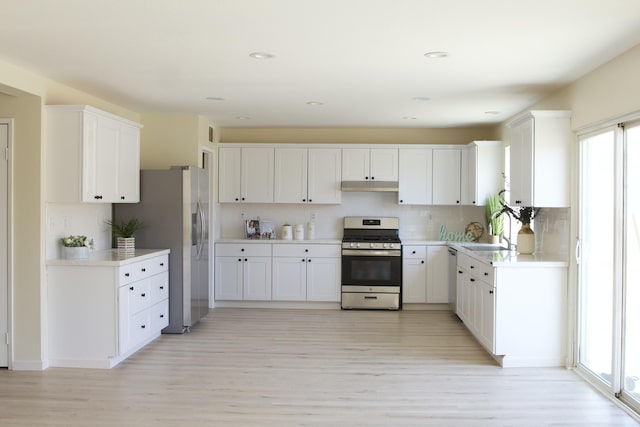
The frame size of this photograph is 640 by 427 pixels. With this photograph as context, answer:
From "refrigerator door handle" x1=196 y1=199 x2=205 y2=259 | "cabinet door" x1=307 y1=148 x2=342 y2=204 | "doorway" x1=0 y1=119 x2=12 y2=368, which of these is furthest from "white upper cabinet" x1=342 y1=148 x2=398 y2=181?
"doorway" x1=0 y1=119 x2=12 y2=368

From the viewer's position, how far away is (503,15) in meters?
3.02

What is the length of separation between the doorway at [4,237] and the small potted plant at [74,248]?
43 centimetres

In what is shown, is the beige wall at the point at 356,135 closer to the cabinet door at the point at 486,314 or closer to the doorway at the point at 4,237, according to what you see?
the cabinet door at the point at 486,314

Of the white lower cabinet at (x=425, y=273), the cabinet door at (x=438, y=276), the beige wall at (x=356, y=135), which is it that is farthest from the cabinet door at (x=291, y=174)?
the cabinet door at (x=438, y=276)

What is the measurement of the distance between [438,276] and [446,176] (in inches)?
52.3

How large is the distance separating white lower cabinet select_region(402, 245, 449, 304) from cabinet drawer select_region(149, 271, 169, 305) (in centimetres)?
303

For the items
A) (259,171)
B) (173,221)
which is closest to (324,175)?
(259,171)

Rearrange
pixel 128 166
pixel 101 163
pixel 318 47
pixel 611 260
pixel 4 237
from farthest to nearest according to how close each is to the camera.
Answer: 1. pixel 128 166
2. pixel 101 163
3. pixel 4 237
4. pixel 611 260
5. pixel 318 47

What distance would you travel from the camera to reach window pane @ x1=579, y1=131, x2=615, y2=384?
4086mm

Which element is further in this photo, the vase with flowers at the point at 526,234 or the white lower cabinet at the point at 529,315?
the vase with flowers at the point at 526,234

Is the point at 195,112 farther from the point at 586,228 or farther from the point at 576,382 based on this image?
the point at 576,382

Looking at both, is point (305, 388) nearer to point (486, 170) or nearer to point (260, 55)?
point (260, 55)

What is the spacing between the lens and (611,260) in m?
4.04

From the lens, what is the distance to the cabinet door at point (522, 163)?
470 cm
